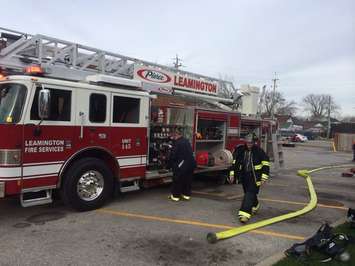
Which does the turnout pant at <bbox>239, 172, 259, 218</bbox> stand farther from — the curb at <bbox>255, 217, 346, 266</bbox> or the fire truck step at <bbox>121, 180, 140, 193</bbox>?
the fire truck step at <bbox>121, 180, 140, 193</bbox>

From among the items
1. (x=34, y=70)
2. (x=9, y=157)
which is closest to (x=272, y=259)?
(x=9, y=157)

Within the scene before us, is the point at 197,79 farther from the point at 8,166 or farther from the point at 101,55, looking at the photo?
the point at 8,166

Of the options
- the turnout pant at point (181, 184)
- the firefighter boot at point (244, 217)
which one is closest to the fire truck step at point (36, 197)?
the turnout pant at point (181, 184)

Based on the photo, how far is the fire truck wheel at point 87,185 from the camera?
698cm

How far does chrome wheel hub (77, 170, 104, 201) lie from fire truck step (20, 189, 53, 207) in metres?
0.56

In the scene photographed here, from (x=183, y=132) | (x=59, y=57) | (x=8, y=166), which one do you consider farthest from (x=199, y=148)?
(x=8, y=166)

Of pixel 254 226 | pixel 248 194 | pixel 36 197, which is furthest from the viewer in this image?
pixel 248 194

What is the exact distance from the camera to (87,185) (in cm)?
731

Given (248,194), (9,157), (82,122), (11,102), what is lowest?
(248,194)

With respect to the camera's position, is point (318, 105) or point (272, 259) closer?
point (272, 259)

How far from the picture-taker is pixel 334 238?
5324 mm

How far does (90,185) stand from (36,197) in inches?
38.0

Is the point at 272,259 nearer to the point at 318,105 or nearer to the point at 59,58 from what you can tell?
the point at 59,58

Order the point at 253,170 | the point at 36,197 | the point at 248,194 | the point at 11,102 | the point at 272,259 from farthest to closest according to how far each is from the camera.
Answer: the point at 253,170
the point at 248,194
the point at 36,197
the point at 11,102
the point at 272,259
